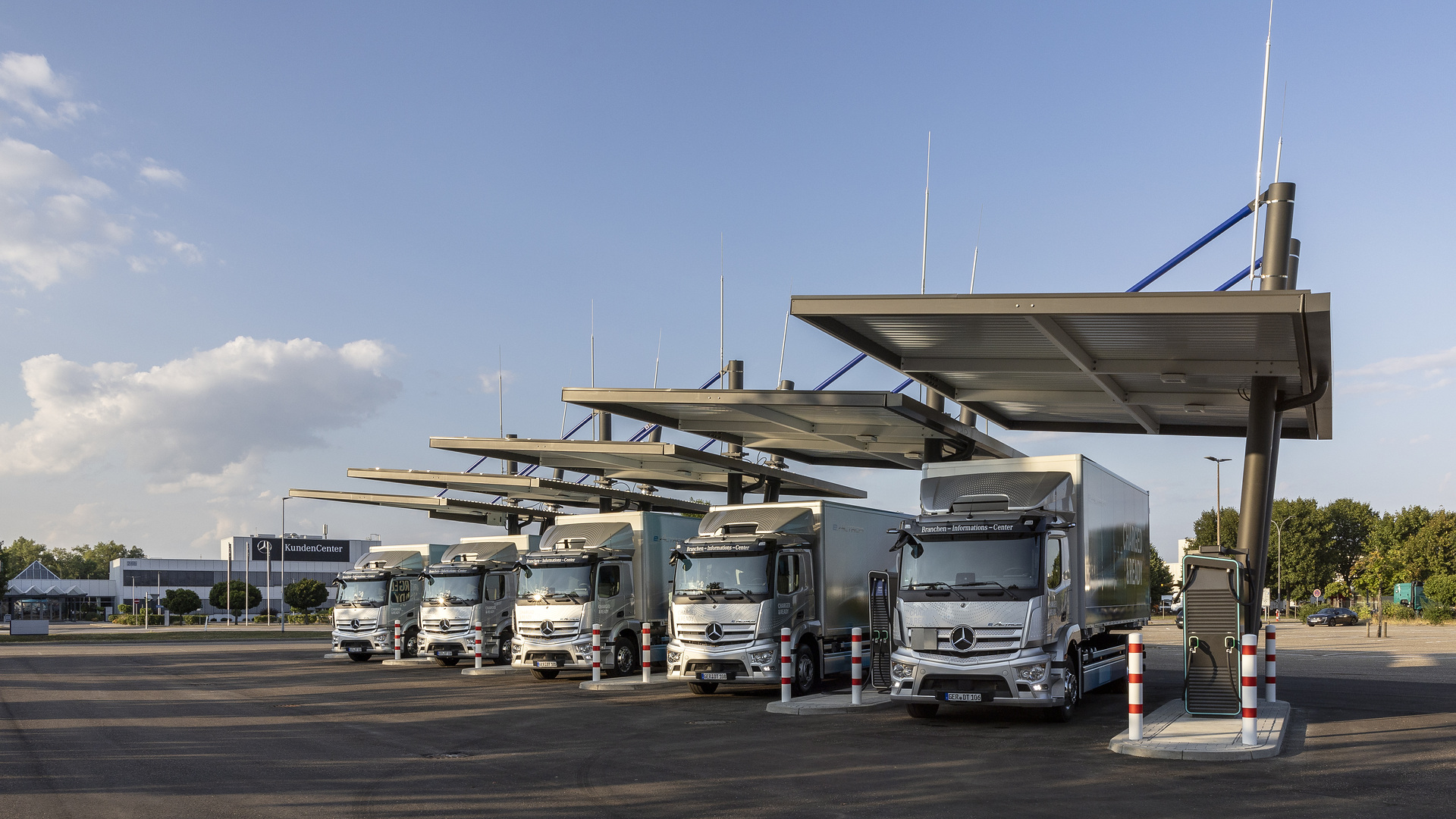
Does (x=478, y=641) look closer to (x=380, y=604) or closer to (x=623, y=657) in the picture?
(x=623, y=657)

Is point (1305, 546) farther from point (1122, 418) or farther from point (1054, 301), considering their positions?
point (1054, 301)

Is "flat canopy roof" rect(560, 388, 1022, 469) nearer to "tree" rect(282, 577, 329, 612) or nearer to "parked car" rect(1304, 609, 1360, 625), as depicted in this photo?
"parked car" rect(1304, 609, 1360, 625)

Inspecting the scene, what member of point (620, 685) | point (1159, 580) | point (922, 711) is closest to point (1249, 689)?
point (922, 711)

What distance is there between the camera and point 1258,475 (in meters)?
15.5

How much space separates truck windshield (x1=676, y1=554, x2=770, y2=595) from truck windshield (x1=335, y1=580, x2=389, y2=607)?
1363 cm

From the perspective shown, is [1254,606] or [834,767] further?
[1254,606]

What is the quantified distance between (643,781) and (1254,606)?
8.69 metres

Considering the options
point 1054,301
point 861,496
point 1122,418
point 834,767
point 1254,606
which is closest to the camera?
point 834,767

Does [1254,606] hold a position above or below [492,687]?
above

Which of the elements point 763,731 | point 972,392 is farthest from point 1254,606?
point 972,392

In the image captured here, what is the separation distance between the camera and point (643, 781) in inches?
394

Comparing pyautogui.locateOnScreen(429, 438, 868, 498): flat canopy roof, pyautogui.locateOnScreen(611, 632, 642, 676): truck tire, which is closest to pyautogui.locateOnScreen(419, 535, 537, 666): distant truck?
pyautogui.locateOnScreen(429, 438, 868, 498): flat canopy roof

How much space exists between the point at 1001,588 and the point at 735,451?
1585 cm

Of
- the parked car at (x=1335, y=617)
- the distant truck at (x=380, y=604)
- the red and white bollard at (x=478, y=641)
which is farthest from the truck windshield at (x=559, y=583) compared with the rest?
the parked car at (x=1335, y=617)
